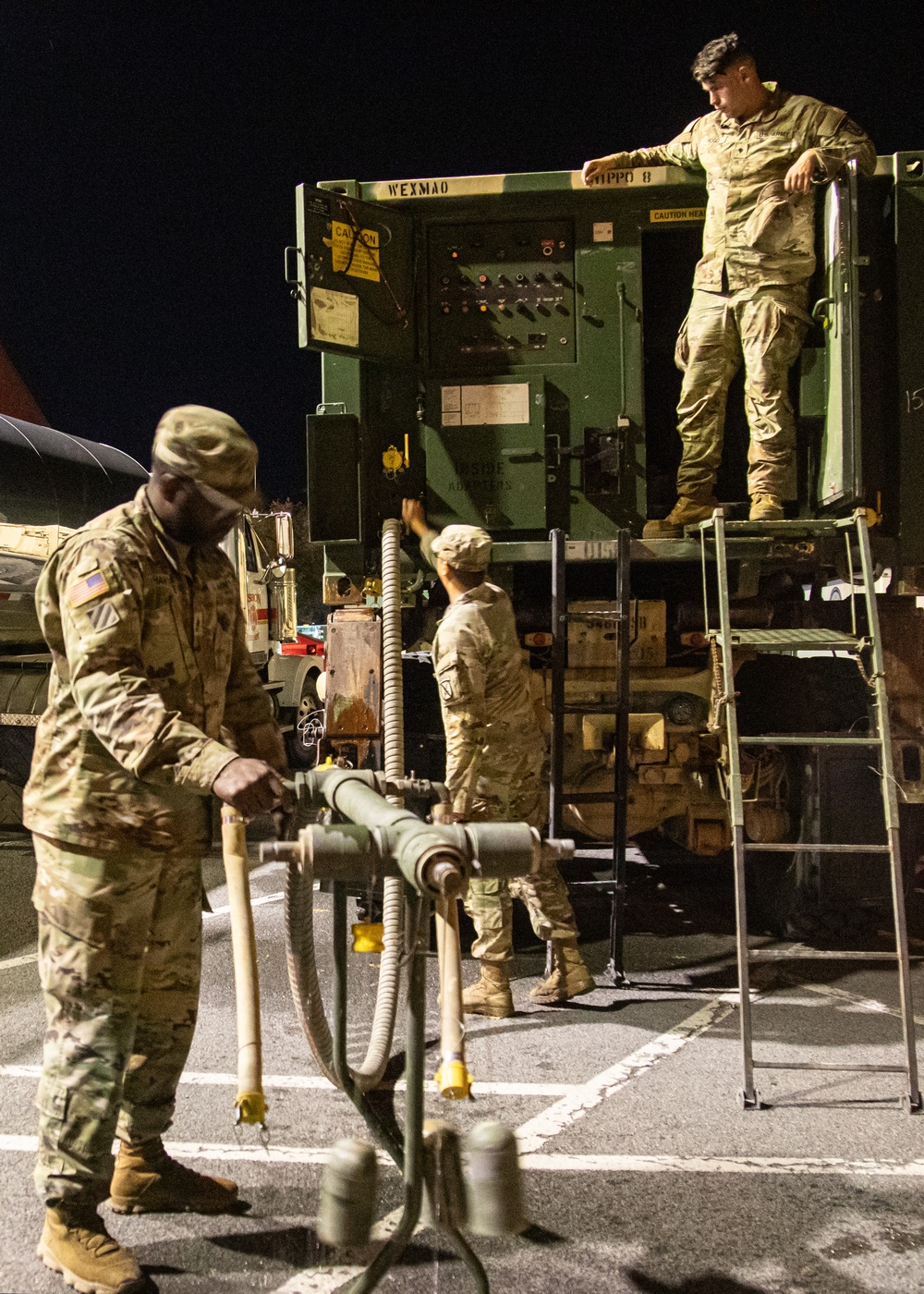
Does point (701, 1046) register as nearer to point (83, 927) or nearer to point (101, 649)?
point (83, 927)

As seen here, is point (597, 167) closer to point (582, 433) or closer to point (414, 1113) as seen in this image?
point (582, 433)

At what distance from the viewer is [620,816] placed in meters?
4.74

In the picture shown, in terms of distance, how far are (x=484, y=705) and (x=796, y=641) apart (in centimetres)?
131

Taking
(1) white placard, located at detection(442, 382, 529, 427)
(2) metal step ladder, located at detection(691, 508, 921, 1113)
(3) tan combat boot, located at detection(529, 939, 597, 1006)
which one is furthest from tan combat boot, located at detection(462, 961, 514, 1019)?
(1) white placard, located at detection(442, 382, 529, 427)

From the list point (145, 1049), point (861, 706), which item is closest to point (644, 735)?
point (861, 706)

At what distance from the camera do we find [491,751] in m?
4.59

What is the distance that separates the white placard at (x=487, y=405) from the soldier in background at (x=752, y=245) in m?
0.82

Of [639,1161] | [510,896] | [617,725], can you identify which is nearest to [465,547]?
[617,725]

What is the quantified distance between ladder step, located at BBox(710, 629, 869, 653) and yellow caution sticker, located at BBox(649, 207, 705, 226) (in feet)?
7.70

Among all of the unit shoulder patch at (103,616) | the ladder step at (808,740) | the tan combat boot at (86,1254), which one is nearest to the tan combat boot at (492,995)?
the ladder step at (808,740)

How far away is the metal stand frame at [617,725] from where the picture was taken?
471cm

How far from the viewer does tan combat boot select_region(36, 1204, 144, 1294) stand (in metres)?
2.44

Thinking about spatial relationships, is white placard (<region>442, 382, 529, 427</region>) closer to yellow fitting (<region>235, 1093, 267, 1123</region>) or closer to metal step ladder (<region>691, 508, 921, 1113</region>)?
metal step ladder (<region>691, 508, 921, 1113</region>)

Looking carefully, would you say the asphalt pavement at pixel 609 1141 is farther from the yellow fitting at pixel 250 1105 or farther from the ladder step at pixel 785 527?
the ladder step at pixel 785 527
